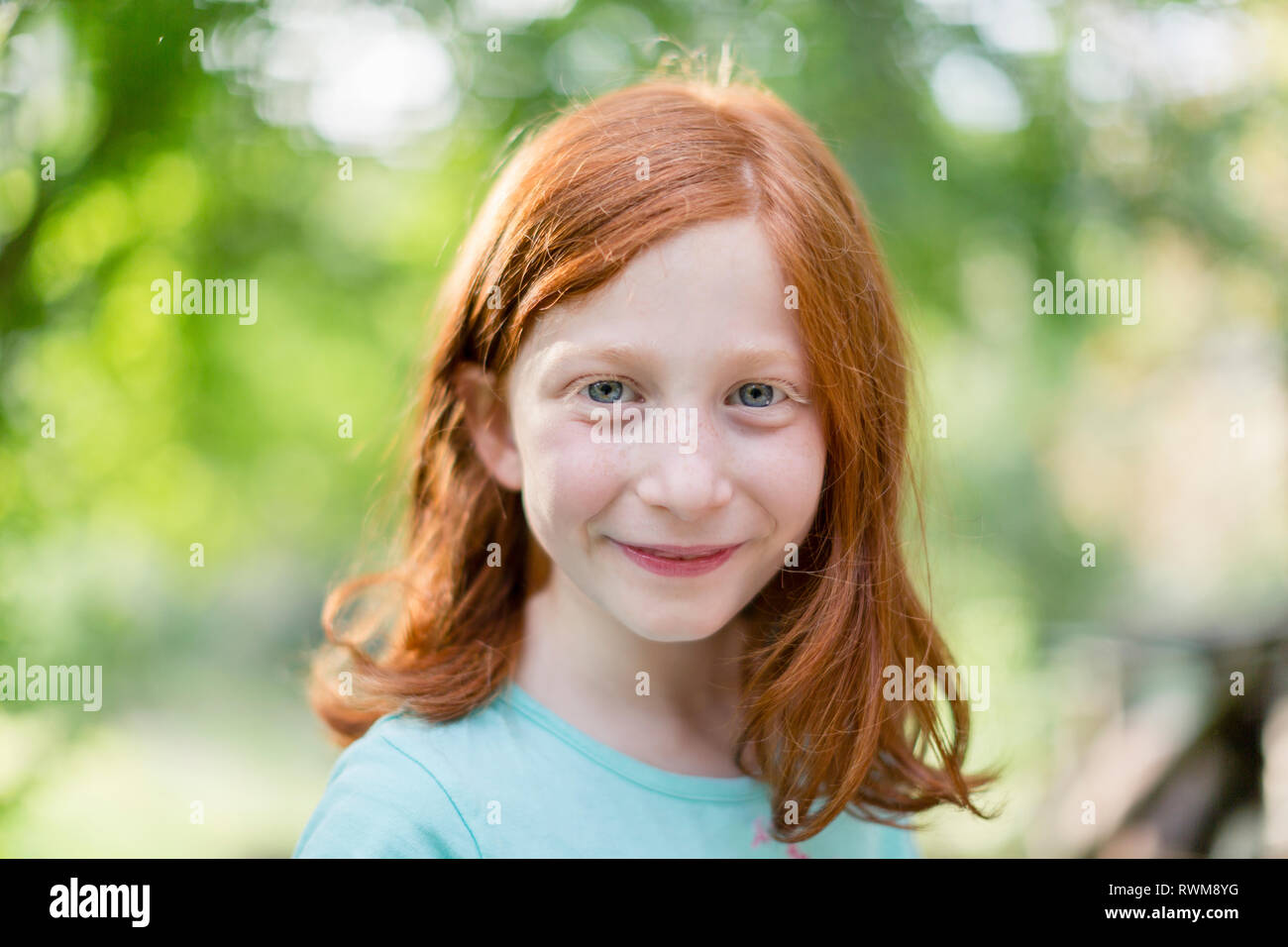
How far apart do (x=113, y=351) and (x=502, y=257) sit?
1790 mm

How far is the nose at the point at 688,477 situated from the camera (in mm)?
1233

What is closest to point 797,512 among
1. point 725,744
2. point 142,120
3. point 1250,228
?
point 725,744

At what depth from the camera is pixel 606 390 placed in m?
1.29

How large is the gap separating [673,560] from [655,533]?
59 millimetres

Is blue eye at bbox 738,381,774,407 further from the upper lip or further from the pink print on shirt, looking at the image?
the pink print on shirt

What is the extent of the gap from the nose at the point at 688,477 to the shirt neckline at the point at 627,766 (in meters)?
0.40

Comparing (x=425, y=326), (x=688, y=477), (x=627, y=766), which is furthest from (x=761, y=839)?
(x=425, y=326)

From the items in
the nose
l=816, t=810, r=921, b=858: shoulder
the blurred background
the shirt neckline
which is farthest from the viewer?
the blurred background

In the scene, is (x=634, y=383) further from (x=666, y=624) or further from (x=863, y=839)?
(x=863, y=839)

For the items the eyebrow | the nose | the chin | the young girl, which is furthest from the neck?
the eyebrow

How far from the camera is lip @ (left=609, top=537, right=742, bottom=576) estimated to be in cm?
132

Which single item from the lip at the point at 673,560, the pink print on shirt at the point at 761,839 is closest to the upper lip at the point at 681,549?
the lip at the point at 673,560

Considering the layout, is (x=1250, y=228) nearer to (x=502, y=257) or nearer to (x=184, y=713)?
(x=502, y=257)

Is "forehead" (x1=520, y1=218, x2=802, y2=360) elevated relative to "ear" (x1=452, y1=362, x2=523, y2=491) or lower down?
elevated
